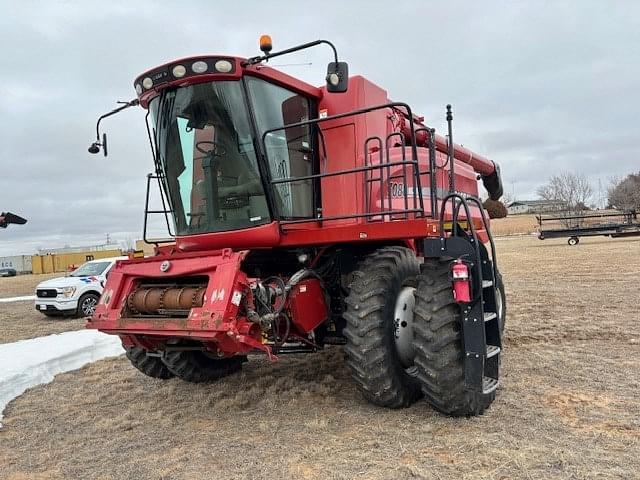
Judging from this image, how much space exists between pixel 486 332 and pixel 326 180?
2149mm

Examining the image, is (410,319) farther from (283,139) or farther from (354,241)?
(283,139)

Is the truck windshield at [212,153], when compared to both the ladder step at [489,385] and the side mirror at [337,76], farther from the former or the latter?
the ladder step at [489,385]

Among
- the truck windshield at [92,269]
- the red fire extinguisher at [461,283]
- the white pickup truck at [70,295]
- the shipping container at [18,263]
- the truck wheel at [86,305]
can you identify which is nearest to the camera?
the red fire extinguisher at [461,283]

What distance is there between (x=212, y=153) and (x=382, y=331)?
7.26ft

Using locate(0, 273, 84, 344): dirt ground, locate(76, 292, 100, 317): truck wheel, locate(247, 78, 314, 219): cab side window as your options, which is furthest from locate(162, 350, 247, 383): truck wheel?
locate(76, 292, 100, 317): truck wheel

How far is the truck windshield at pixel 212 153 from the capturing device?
16.2ft

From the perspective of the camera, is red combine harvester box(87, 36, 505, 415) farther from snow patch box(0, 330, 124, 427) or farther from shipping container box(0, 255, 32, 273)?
shipping container box(0, 255, 32, 273)

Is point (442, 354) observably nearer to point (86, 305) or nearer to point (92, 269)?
point (86, 305)

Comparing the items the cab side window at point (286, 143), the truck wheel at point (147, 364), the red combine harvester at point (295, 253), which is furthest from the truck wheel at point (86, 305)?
the cab side window at point (286, 143)

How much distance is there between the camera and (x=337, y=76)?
436 centimetres

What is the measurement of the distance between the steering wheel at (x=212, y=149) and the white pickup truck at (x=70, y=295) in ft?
31.9

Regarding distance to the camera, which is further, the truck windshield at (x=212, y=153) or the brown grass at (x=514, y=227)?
the brown grass at (x=514, y=227)

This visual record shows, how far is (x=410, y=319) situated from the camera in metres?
4.89

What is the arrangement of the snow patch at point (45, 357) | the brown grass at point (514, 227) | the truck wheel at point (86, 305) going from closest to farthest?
the snow patch at point (45, 357)
the truck wheel at point (86, 305)
the brown grass at point (514, 227)
